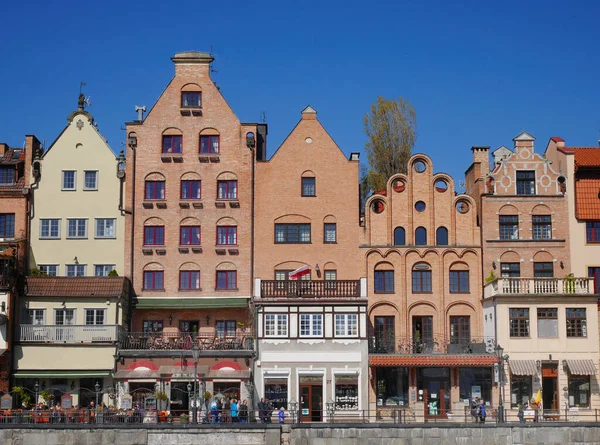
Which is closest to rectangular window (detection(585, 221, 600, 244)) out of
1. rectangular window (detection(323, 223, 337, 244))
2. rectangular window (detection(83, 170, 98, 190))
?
rectangular window (detection(323, 223, 337, 244))

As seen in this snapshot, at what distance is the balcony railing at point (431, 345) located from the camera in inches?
2302

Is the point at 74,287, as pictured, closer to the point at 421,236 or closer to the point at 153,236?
the point at 153,236

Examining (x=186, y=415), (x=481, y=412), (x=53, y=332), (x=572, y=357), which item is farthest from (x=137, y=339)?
(x=572, y=357)

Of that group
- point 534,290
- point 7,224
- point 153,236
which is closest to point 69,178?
point 7,224

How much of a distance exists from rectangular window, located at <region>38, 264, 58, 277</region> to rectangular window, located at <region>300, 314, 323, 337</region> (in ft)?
50.4

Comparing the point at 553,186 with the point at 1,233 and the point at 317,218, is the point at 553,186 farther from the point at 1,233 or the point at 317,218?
the point at 1,233

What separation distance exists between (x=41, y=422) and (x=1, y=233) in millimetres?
16687

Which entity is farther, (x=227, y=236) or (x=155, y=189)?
(x=155, y=189)

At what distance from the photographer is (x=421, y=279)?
6122 centimetres

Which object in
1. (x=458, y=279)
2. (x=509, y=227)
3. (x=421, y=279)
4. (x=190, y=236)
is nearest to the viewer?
(x=421, y=279)

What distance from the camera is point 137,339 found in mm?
58875

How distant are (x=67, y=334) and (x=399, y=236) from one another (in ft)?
67.7

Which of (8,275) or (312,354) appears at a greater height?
(8,275)

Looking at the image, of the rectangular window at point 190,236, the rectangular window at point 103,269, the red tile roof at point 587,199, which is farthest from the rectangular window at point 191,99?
the red tile roof at point 587,199
